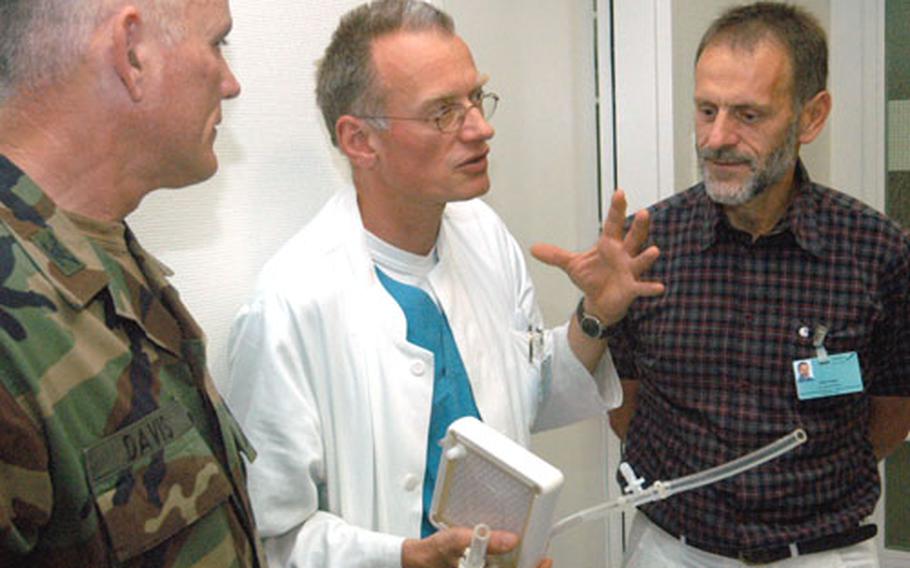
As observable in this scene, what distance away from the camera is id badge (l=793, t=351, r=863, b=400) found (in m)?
1.62

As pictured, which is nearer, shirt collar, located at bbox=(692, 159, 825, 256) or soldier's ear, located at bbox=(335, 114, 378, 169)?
soldier's ear, located at bbox=(335, 114, 378, 169)

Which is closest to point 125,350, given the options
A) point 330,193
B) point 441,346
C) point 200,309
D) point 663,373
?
point 200,309

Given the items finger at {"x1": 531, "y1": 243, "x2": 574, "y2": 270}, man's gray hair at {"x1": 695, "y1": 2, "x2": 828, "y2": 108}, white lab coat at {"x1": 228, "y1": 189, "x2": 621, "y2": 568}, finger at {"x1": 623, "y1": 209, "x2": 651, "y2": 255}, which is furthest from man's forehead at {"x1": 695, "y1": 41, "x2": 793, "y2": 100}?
white lab coat at {"x1": 228, "y1": 189, "x2": 621, "y2": 568}

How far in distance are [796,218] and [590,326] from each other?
45cm

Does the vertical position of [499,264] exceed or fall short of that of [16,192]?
it falls short

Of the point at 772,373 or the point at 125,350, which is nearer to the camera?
the point at 125,350

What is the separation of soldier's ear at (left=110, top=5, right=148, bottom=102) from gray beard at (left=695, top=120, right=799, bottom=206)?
1102 mm

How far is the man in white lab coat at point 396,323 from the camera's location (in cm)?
137

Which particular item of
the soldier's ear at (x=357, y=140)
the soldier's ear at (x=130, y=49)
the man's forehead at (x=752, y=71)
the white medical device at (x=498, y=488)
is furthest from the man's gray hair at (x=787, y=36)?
the soldier's ear at (x=130, y=49)

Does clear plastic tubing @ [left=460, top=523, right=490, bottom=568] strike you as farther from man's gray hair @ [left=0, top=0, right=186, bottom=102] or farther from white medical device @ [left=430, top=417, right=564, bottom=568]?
man's gray hair @ [left=0, top=0, right=186, bottom=102]

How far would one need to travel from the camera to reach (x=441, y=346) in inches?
60.6

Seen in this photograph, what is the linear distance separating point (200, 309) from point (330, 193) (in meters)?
0.39

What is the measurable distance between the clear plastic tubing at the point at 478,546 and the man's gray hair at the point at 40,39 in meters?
0.74

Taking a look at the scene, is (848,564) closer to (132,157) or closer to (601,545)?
(601,545)
